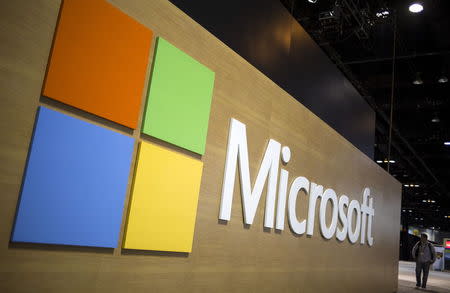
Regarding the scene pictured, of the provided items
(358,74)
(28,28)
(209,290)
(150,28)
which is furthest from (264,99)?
(358,74)

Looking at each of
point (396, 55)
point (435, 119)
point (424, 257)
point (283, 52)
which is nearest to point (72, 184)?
point (283, 52)

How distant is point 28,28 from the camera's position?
1603 mm

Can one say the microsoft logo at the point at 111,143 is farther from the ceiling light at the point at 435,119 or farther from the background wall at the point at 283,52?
the ceiling light at the point at 435,119

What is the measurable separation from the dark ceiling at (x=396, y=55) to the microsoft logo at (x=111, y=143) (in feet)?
9.05

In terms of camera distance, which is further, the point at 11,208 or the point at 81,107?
the point at 81,107

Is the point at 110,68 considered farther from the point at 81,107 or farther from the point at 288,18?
the point at 288,18

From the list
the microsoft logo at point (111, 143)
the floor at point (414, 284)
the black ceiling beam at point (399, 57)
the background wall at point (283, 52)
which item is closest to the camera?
the microsoft logo at point (111, 143)

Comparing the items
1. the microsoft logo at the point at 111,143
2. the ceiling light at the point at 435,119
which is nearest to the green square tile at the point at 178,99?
the microsoft logo at the point at 111,143

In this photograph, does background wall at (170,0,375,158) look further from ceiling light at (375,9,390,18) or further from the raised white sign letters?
ceiling light at (375,9,390,18)

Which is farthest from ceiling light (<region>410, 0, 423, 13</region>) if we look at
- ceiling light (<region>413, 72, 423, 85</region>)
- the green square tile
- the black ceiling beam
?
the green square tile

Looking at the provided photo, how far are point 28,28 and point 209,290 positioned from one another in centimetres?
182

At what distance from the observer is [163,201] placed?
218 centimetres

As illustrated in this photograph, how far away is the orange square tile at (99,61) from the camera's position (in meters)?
1.71

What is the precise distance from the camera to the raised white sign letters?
272 cm
